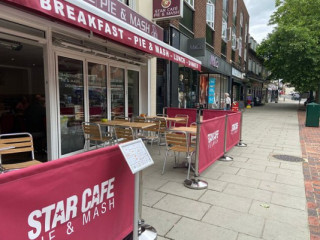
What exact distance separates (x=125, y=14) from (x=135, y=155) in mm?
5637

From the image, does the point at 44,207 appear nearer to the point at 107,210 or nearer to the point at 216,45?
the point at 107,210

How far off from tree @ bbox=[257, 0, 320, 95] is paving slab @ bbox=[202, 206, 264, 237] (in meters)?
20.4

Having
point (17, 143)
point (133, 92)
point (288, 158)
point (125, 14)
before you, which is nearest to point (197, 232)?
point (17, 143)

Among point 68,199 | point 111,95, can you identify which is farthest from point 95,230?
point 111,95

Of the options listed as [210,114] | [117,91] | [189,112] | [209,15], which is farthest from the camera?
[209,15]

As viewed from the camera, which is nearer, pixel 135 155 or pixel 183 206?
pixel 135 155

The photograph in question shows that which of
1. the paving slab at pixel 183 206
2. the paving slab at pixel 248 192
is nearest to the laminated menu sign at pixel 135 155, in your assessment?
the paving slab at pixel 183 206

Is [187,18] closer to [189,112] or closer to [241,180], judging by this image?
[189,112]

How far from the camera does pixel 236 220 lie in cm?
311

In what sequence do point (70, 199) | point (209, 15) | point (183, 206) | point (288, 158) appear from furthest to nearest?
point (209, 15) → point (288, 158) → point (183, 206) → point (70, 199)

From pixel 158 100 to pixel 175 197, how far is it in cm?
634

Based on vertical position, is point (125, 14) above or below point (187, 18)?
below

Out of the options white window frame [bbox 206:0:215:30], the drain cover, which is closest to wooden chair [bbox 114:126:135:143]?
the drain cover

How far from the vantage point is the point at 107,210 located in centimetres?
216
